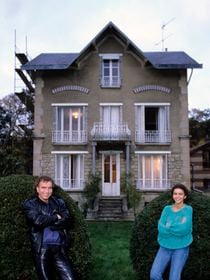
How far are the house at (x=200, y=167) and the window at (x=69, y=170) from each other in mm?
13730

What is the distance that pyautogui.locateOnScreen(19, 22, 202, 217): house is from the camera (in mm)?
22031

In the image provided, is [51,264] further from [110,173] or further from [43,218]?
[110,173]

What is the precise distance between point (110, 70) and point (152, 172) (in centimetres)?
672

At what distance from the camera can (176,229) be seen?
4.84 metres


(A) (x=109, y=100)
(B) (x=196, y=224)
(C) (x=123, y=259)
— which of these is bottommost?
(C) (x=123, y=259)

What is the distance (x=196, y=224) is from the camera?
235 inches

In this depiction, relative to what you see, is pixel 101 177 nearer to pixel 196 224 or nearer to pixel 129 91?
pixel 129 91

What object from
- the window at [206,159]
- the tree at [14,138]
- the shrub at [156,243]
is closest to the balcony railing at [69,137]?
the tree at [14,138]

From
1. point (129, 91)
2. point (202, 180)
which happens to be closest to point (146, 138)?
point (129, 91)

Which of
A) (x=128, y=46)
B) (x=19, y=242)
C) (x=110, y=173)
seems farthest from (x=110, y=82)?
(x=19, y=242)

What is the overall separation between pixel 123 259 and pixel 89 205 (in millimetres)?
12414

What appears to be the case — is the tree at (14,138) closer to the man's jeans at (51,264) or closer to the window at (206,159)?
the window at (206,159)

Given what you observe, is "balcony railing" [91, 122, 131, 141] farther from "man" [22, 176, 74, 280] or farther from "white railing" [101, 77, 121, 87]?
"man" [22, 176, 74, 280]

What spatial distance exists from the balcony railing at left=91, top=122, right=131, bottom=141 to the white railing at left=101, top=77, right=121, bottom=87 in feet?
7.88
